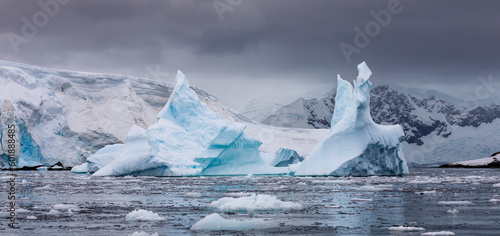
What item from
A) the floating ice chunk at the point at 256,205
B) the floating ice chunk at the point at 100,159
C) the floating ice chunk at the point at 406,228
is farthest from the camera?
the floating ice chunk at the point at 100,159

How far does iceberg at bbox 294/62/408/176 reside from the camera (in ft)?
104

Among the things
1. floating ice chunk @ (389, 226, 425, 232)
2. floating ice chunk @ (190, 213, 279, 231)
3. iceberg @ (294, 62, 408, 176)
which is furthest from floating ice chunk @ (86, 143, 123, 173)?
floating ice chunk @ (389, 226, 425, 232)

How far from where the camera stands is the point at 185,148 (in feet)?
122

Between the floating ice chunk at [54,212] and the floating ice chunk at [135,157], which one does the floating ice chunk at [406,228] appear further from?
the floating ice chunk at [135,157]

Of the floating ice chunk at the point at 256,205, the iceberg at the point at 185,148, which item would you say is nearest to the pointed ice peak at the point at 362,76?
the iceberg at the point at 185,148

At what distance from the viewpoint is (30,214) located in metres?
13.7

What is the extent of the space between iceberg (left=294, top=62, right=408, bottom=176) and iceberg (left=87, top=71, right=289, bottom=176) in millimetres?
4780

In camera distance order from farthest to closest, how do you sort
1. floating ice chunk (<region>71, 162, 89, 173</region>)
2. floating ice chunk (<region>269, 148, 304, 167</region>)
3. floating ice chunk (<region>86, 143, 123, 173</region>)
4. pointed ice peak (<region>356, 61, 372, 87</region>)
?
1. floating ice chunk (<region>71, 162, 89, 173</region>)
2. floating ice chunk (<region>269, 148, 304, 167</region>)
3. floating ice chunk (<region>86, 143, 123, 173</region>)
4. pointed ice peak (<region>356, 61, 372, 87</region>)

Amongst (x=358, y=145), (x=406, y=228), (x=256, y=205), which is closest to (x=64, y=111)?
(x=358, y=145)

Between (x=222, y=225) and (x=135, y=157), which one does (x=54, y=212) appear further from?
(x=135, y=157)

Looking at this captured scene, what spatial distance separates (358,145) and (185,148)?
10.6m

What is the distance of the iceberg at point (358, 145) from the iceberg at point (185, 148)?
188 inches

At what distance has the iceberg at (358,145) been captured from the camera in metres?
31.7

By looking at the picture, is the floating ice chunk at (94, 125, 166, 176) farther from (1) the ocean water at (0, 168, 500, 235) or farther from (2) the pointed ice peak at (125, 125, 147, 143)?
(1) the ocean water at (0, 168, 500, 235)
